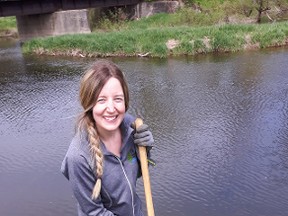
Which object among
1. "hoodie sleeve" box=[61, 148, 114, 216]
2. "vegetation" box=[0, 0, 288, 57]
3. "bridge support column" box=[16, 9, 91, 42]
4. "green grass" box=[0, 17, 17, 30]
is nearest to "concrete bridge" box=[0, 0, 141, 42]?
"bridge support column" box=[16, 9, 91, 42]

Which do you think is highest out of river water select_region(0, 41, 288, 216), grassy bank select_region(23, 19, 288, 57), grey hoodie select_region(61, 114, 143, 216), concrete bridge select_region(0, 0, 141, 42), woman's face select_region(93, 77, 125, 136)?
woman's face select_region(93, 77, 125, 136)

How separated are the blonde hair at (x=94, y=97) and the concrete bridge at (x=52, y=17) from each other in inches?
905

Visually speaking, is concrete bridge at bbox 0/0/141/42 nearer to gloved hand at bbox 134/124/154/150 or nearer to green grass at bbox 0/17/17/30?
green grass at bbox 0/17/17/30

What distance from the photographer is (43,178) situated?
23.5 feet

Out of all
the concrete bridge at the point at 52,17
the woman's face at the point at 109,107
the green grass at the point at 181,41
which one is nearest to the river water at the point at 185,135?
the green grass at the point at 181,41

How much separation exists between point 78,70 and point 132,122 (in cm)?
1422

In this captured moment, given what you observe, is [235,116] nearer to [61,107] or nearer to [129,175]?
[61,107]

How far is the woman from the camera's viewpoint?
1.88 m

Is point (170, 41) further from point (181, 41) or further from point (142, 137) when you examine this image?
point (142, 137)

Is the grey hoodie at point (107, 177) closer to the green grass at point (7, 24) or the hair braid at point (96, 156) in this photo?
the hair braid at point (96, 156)

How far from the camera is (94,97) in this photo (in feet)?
6.44

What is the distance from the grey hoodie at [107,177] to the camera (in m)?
1.87

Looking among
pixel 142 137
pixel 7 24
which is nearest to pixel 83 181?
pixel 142 137

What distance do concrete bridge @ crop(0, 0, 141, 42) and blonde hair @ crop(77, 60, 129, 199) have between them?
75.4 ft
